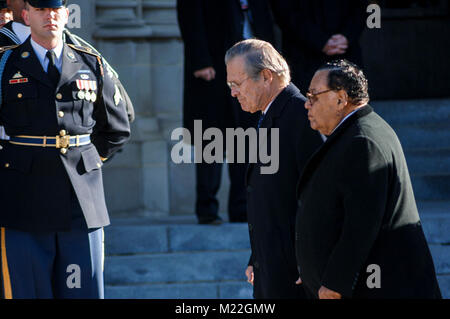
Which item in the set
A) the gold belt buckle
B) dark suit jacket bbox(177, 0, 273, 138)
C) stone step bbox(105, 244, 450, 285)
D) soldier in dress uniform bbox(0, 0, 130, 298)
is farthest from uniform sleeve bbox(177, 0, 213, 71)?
the gold belt buckle

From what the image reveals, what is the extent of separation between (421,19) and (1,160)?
531cm

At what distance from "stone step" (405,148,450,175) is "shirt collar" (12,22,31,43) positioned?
3.68 meters

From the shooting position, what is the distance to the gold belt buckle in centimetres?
421

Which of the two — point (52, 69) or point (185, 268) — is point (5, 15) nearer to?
point (52, 69)

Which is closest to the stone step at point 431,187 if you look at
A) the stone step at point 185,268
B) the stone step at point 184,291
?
the stone step at point 185,268

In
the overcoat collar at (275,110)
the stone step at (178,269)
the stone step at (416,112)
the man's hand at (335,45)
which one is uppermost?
Result: the man's hand at (335,45)

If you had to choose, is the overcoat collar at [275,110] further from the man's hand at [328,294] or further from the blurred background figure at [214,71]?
the blurred background figure at [214,71]

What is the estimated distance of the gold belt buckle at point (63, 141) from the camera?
421 centimetres

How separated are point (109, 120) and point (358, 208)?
149cm

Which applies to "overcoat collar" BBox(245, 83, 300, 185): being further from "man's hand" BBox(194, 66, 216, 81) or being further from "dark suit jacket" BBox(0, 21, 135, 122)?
"man's hand" BBox(194, 66, 216, 81)

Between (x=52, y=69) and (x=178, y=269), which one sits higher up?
(x=52, y=69)

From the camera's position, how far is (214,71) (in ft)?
21.5

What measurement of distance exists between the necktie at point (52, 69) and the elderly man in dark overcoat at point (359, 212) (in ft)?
4.12

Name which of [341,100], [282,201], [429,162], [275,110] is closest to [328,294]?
[282,201]
